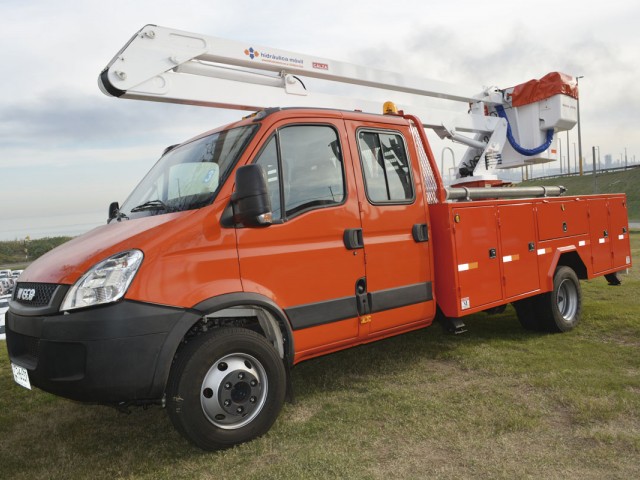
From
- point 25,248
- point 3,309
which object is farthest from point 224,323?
point 25,248

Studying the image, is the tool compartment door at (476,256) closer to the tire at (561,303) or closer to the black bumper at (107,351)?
the tire at (561,303)

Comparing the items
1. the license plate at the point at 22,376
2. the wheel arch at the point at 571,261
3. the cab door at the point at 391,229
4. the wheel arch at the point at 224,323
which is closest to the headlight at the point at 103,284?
the wheel arch at the point at 224,323

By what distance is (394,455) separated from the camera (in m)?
3.22

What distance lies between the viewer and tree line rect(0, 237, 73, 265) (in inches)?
816

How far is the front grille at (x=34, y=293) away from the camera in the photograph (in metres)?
3.18

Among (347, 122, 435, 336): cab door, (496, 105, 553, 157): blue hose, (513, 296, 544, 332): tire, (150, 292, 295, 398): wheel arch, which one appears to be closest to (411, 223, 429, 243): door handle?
(347, 122, 435, 336): cab door

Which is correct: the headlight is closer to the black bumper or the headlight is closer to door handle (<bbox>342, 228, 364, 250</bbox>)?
the black bumper

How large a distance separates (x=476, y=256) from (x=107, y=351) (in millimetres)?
3343

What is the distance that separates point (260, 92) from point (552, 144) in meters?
4.82

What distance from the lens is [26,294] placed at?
3.40 meters

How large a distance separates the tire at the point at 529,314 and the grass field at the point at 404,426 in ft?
1.95

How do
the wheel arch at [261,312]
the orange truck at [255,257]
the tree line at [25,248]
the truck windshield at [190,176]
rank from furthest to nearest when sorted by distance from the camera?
1. the tree line at [25,248]
2. the truck windshield at [190,176]
3. the wheel arch at [261,312]
4. the orange truck at [255,257]

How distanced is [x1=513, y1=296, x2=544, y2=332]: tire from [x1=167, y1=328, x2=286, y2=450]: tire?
363cm

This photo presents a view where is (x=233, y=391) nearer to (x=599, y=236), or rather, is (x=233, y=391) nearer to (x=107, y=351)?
(x=107, y=351)
